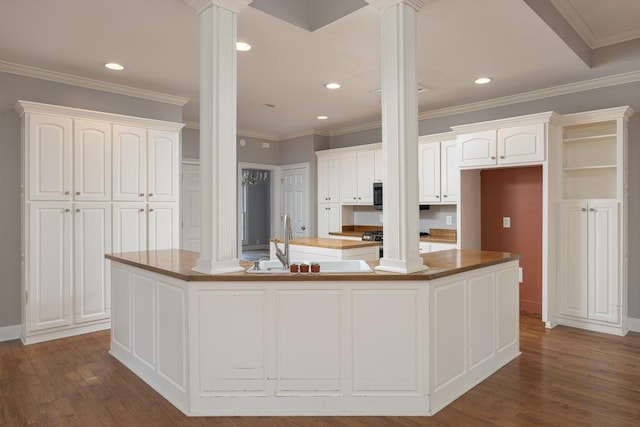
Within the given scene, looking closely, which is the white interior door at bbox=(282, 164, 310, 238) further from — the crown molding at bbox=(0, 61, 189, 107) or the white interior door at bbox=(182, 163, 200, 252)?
the crown molding at bbox=(0, 61, 189, 107)

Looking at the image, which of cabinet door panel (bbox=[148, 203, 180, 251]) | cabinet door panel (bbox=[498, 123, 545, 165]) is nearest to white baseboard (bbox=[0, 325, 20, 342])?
cabinet door panel (bbox=[148, 203, 180, 251])

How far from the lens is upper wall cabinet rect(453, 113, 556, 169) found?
13.7ft

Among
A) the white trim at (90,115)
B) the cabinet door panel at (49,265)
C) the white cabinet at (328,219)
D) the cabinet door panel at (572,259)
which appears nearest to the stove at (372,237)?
the white cabinet at (328,219)

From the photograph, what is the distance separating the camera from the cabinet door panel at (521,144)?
419 centimetres

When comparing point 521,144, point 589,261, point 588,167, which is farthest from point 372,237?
point 588,167

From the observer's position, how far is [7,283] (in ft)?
12.7

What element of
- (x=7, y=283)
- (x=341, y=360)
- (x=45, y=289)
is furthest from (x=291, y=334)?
(x=7, y=283)

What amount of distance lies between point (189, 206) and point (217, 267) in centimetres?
412

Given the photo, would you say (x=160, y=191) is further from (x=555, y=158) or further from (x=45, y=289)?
(x=555, y=158)

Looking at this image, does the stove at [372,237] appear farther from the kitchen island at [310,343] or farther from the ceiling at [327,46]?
the kitchen island at [310,343]

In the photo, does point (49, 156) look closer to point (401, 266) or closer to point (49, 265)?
point (49, 265)

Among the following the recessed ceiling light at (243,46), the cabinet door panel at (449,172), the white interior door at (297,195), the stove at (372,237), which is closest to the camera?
the recessed ceiling light at (243,46)

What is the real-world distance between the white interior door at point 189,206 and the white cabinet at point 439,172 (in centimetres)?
341

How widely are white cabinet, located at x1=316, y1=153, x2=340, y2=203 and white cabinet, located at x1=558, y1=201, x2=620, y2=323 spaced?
3229mm
